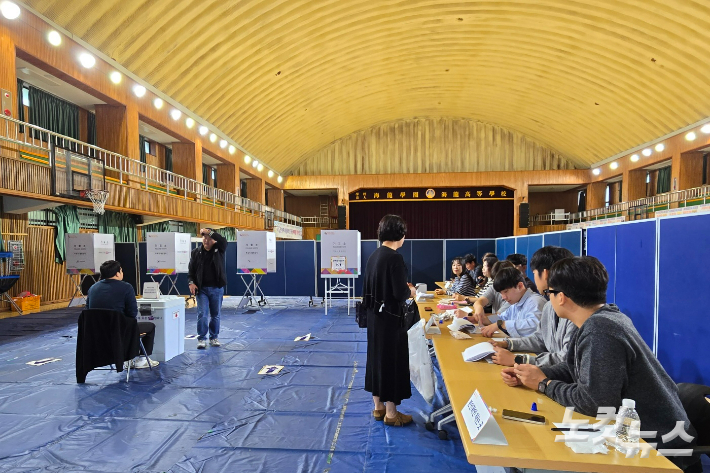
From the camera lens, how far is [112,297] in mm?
3740

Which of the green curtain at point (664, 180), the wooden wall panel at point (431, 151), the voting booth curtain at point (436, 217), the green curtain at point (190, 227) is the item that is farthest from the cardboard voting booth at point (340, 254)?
the green curtain at point (664, 180)

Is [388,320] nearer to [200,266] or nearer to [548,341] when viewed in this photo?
[548,341]

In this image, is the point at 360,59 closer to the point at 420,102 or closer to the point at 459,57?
the point at 459,57

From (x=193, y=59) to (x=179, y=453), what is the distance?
34.8ft

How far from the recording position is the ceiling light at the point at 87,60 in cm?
818

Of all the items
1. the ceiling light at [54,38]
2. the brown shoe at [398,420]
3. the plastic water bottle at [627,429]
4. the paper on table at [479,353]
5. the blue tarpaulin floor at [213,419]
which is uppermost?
the ceiling light at [54,38]

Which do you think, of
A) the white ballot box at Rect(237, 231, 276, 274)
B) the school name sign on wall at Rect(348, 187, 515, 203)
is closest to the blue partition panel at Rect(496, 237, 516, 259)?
the white ballot box at Rect(237, 231, 276, 274)

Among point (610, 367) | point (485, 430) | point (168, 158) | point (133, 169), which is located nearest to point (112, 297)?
point (485, 430)

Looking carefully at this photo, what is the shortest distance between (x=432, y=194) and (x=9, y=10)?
56.8 feet

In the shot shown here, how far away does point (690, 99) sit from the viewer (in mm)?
12523

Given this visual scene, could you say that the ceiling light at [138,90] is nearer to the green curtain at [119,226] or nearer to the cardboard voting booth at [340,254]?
the green curtain at [119,226]

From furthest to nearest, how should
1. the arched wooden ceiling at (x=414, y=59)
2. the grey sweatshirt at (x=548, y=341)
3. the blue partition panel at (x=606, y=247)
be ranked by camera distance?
the arched wooden ceiling at (x=414, y=59)
the blue partition panel at (x=606, y=247)
the grey sweatshirt at (x=548, y=341)

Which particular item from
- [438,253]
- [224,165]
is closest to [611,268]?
[438,253]

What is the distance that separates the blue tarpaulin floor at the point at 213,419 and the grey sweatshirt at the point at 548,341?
86 centimetres
